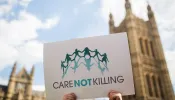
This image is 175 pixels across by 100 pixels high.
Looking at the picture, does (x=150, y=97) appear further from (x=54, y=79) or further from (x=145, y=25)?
(x=54, y=79)

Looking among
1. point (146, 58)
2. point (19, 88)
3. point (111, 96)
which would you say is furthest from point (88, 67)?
point (19, 88)

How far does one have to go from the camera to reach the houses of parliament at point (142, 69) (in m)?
27.8

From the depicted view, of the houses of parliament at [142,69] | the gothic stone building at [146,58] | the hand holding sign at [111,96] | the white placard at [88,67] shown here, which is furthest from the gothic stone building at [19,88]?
the hand holding sign at [111,96]

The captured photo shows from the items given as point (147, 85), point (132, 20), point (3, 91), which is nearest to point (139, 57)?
point (147, 85)

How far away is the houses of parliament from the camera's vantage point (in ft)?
91.2

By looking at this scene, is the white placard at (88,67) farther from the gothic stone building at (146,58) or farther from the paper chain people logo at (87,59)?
the gothic stone building at (146,58)

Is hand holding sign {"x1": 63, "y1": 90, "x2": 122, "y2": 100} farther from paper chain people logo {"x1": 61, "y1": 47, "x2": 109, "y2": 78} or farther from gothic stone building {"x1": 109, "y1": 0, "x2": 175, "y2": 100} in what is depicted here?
gothic stone building {"x1": 109, "y1": 0, "x2": 175, "y2": 100}

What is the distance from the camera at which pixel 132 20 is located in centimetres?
3130

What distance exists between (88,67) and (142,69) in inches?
1065

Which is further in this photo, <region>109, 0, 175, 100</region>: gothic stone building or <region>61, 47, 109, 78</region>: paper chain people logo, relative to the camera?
<region>109, 0, 175, 100</region>: gothic stone building

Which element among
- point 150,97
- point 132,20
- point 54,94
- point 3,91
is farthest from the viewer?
point 3,91

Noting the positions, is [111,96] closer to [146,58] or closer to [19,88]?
[146,58]

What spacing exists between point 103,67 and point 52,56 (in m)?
0.75

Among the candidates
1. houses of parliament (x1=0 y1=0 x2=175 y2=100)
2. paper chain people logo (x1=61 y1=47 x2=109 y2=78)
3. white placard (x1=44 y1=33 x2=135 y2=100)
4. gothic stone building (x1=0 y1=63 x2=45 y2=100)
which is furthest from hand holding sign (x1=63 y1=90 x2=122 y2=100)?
gothic stone building (x1=0 y1=63 x2=45 y2=100)
